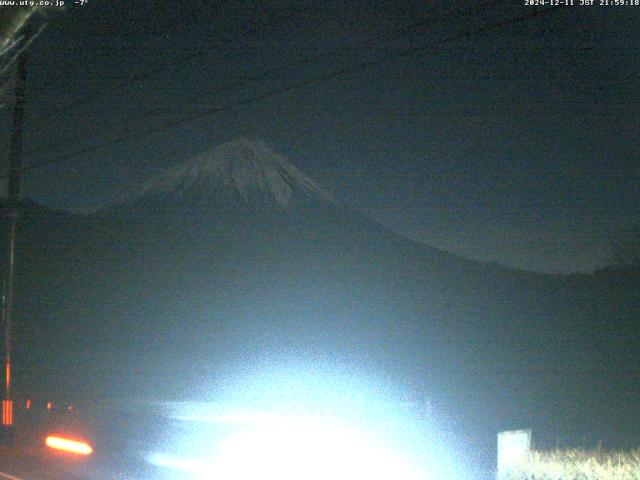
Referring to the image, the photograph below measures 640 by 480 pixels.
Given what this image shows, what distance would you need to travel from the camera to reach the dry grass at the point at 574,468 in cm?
872

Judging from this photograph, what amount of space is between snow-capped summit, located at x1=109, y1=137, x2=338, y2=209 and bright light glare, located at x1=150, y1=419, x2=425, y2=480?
126 m

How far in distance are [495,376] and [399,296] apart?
71572 mm

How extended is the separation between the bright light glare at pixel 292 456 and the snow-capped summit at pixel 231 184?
126 meters

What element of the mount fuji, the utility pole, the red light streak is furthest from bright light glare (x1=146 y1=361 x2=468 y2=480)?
the utility pole

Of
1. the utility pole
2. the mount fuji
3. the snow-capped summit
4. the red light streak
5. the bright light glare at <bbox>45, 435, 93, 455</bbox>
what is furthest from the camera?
the snow-capped summit

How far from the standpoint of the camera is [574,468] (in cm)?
916

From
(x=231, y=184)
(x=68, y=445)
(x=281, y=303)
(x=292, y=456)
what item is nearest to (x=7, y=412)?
(x=68, y=445)

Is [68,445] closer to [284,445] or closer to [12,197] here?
[284,445]

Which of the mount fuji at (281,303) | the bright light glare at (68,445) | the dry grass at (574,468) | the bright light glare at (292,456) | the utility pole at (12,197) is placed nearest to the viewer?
the bright light glare at (292,456)

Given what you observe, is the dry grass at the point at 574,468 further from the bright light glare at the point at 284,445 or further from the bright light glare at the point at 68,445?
the bright light glare at the point at 68,445

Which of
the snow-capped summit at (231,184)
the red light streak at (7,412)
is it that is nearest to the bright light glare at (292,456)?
the red light streak at (7,412)

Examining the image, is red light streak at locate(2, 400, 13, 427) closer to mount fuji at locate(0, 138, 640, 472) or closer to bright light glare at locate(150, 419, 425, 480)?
mount fuji at locate(0, 138, 640, 472)

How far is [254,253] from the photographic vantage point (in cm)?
11894

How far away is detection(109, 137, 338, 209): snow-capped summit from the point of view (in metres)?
134
